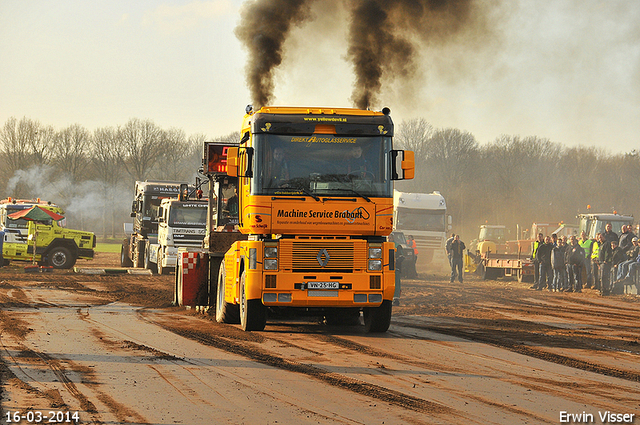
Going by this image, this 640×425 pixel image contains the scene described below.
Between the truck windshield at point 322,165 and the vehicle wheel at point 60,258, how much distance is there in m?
21.4

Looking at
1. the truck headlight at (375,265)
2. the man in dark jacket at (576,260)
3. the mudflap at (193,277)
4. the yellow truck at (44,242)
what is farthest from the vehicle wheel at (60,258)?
the truck headlight at (375,265)

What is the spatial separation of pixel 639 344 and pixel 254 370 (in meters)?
6.43

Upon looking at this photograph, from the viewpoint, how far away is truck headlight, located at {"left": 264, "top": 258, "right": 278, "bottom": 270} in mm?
11242

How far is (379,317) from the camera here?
12.3 metres

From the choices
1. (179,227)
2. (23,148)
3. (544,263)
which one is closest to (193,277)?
(179,227)

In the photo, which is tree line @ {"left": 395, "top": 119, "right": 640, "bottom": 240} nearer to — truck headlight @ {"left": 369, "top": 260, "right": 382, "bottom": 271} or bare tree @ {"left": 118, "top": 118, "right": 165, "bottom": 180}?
bare tree @ {"left": 118, "top": 118, "right": 165, "bottom": 180}

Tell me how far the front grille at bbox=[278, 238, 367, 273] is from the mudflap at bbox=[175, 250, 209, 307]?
4.24 metres

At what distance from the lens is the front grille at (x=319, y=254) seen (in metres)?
11.3

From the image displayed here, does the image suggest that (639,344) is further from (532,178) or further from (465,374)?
(532,178)

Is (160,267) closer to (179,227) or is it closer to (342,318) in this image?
(179,227)

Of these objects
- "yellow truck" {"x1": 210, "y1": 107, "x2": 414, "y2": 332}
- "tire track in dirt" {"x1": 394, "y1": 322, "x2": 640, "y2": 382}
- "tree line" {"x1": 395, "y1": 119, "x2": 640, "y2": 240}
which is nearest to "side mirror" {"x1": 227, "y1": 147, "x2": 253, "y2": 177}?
"yellow truck" {"x1": 210, "y1": 107, "x2": 414, "y2": 332}

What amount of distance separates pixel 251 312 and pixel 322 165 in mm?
2643

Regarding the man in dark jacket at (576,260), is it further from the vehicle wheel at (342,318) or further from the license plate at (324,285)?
the license plate at (324,285)

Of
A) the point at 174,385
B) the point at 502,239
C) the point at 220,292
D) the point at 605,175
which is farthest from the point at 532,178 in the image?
the point at 174,385
